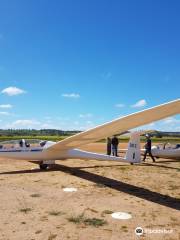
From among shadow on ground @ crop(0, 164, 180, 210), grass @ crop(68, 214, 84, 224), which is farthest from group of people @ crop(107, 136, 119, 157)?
grass @ crop(68, 214, 84, 224)

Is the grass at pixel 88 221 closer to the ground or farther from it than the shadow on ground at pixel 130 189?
closer to the ground

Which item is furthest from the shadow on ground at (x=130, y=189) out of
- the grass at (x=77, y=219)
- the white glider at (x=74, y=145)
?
the grass at (x=77, y=219)

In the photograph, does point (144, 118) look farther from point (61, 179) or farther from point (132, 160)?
point (132, 160)

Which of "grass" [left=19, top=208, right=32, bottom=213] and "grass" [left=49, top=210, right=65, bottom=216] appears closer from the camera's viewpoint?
"grass" [left=49, top=210, right=65, bottom=216]

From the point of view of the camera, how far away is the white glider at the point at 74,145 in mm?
9859

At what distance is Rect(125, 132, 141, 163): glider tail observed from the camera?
655 inches

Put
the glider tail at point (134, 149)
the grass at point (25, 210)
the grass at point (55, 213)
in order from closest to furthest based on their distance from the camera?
1. the grass at point (55, 213)
2. the grass at point (25, 210)
3. the glider tail at point (134, 149)

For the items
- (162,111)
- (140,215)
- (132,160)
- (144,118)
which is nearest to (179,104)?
(162,111)

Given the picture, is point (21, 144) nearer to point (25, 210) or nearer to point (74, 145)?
point (74, 145)

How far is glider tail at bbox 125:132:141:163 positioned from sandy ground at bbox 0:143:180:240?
9.57 ft

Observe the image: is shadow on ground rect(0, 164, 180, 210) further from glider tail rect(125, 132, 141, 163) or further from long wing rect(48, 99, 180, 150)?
glider tail rect(125, 132, 141, 163)

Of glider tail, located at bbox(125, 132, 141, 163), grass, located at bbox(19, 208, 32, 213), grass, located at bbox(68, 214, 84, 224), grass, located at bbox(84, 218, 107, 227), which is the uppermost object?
glider tail, located at bbox(125, 132, 141, 163)

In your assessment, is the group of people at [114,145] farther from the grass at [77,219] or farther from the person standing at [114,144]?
the grass at [77,219]

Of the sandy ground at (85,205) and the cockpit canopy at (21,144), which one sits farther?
the cockpit canopy at (21,144)
